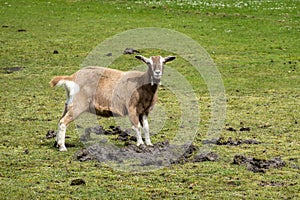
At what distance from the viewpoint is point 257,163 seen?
1136cm

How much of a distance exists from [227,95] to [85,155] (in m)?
8.41

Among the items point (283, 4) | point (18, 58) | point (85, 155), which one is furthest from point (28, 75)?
point (283, 4)

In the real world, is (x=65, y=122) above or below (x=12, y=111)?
above

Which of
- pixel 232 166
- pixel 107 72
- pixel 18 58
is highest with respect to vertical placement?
pixel 107 72

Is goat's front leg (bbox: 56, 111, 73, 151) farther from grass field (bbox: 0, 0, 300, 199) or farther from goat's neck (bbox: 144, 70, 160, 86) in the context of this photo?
goat's neck (bbox: 144, 70, 160, 86)

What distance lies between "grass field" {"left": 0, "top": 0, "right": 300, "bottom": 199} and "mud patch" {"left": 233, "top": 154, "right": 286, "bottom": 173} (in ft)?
0.46

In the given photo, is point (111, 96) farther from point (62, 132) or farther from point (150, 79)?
point (62, 132)

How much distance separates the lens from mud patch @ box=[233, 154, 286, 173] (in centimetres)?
1123

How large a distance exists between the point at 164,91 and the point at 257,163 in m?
8.94

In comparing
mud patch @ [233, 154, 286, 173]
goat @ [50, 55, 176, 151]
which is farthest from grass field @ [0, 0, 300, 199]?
goat @ [50, 55, 176, 151]

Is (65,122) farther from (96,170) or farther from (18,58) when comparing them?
(18,58)

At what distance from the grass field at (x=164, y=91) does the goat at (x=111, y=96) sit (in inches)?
30.7

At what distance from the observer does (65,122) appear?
12.9m

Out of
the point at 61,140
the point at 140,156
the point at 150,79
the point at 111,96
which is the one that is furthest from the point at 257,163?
the point at 61,140
